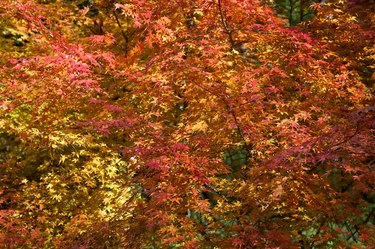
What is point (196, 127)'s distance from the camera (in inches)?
203

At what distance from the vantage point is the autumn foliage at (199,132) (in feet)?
13.5

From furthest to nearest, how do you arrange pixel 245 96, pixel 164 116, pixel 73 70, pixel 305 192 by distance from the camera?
pixel 164 116
pixel 73 70
pixel 245 96
pixel 305 192

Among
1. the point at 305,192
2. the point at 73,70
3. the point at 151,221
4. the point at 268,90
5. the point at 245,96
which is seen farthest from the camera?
the point at 73,70

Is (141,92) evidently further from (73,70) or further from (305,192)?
(305,192)

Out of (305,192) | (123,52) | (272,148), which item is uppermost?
(123,52)

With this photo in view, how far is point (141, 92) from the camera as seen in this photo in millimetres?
5996

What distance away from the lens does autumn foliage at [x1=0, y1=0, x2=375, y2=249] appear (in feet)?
13.5

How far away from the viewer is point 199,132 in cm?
512

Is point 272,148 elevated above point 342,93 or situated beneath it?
situated beneath

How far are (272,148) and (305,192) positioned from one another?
0.65m

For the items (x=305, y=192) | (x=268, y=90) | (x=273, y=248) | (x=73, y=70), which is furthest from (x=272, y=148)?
(x=73, y=70)

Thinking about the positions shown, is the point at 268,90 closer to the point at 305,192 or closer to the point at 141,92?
the point at 305,192

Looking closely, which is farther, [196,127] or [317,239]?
[196,127]

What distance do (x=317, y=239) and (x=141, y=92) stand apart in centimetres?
342
